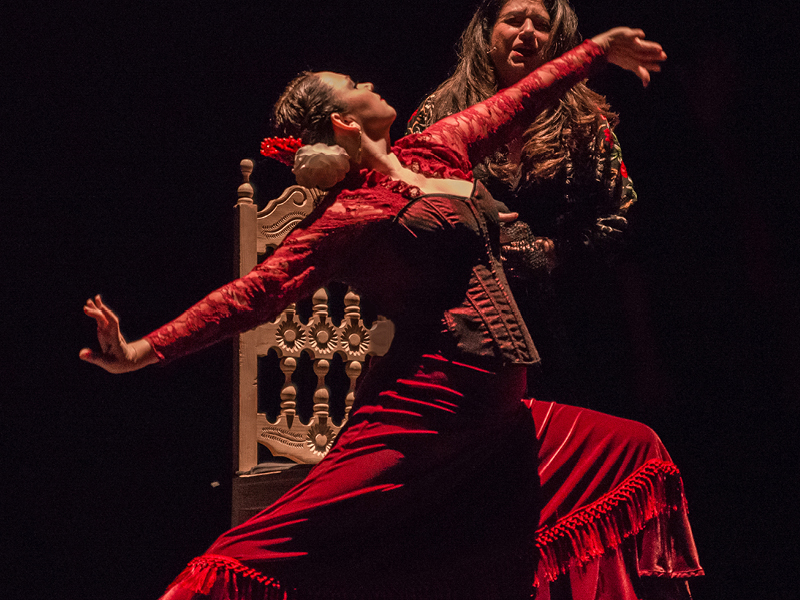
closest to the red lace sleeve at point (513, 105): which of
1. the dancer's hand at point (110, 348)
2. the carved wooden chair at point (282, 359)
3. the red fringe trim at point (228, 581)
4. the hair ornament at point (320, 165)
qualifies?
the hair ornament at point (320, 165)

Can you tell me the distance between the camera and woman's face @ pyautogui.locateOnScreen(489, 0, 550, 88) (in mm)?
2418

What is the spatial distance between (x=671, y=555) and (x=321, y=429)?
1045mm

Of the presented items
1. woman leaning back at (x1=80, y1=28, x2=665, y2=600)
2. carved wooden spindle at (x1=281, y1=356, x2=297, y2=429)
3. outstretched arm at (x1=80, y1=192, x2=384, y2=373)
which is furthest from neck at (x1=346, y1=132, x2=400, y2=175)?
carved wooden spindle at (x1=281, y1=356, x2=297, y2=429)

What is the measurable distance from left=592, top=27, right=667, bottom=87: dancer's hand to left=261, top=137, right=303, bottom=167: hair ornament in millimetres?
764

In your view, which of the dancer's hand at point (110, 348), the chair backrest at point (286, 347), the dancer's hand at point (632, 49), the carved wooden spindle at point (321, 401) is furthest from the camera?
the carved wooden spindle at point (321, 401)

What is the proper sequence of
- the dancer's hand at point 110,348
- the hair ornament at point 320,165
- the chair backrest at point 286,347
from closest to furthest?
1. the dancer's hand at point 110,348
2. the hair ornament at point 320,165
3. the chair backrest at point 286,347

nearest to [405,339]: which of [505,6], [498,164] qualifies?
[498,164]

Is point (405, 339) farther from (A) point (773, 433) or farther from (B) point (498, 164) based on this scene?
(A) point (773, 433)

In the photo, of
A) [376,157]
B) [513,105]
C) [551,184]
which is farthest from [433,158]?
[551,184]

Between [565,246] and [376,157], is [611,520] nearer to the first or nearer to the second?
[565,246]

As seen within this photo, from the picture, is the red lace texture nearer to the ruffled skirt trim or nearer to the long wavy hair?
the long wavy hair

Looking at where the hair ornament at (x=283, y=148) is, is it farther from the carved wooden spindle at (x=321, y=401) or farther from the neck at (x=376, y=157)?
the carved wooden spindle at (x=321, y=401)

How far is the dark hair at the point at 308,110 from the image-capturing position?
1.93 m

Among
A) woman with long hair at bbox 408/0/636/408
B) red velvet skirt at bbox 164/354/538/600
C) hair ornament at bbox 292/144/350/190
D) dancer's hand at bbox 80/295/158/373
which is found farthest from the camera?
woman with long hair at bbox 408/0/636/408
